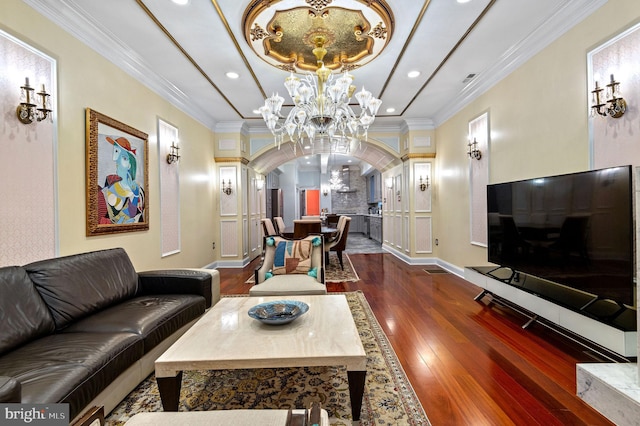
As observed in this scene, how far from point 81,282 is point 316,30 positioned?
2917 millimetres

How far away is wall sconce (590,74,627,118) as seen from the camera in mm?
2135

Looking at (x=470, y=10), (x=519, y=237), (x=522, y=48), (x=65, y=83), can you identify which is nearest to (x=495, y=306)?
(x=519, y=237)

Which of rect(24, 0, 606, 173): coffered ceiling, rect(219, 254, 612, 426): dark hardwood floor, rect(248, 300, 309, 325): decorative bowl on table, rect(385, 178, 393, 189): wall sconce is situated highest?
→ rect(24, 0, 606, 173): coffered ceiling

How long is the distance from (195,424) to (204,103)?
479 centimetres

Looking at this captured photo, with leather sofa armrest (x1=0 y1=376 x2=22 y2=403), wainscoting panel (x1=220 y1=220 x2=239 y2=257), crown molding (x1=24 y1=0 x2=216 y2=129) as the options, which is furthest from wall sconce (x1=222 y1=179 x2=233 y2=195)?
leather sofa armrest (x1=0 y1=376 x2=22 y2=403)

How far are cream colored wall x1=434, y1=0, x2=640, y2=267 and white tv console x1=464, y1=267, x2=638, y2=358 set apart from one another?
112 centimetres

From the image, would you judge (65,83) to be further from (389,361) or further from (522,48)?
(522,48)

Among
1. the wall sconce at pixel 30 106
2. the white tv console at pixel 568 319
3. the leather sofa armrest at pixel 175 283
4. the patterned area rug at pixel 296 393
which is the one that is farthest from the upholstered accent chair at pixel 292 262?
the wall sconce at pixel 30 106

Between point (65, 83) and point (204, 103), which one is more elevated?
point (204, 103)

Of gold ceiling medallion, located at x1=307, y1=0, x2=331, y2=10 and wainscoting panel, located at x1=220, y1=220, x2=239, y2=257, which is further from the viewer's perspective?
wainscoting panel, located at x1=220, y1=220, x2=239, y2=257

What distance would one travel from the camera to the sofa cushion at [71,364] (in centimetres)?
124

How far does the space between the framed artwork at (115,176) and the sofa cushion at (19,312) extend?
1.04 m

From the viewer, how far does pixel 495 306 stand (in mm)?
3350

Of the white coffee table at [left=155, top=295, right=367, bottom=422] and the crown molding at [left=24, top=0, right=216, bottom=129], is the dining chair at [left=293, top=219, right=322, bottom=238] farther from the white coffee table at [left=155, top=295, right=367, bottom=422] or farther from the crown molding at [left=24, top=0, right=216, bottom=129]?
the white coffee table at [left=155, top=295, right=367, bottom=422]
